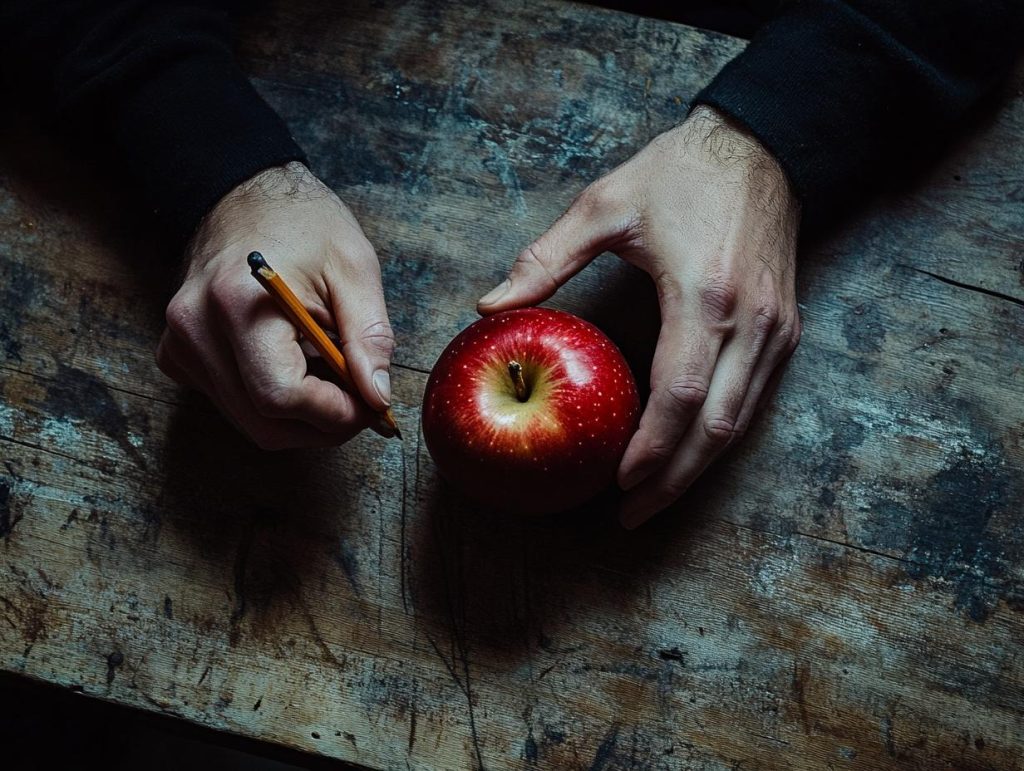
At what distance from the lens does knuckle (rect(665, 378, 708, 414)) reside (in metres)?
0.98

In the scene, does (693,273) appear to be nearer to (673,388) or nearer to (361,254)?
(673,388)

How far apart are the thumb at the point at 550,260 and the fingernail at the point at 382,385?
165 millimetres

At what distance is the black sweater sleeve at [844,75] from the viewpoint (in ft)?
3.60

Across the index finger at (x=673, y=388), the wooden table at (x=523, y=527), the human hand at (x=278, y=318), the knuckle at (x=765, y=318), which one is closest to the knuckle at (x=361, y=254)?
the human hand at (x=278, y=318)

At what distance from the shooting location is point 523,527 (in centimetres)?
111

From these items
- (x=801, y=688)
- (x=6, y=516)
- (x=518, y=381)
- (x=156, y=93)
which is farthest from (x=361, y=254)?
(x=801, y=688)

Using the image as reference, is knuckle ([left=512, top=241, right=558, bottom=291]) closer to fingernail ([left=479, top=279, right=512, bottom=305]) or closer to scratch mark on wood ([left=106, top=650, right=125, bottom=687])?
fingernail ([left=479, top=279, right=512, bottom=305])

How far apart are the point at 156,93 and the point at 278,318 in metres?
0.41

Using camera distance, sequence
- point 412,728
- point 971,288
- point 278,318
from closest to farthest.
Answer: point 278,318 < point 412,728 < point 971,288

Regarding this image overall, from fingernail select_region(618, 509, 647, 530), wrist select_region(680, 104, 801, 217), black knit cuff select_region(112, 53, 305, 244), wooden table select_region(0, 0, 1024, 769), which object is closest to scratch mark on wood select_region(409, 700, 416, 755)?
wooden table select_region(0, 0, 1024, 769)

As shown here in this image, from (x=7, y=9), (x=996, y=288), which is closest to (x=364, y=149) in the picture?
(x=7, y=9)

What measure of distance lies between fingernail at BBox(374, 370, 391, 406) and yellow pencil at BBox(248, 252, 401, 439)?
0.02 metres

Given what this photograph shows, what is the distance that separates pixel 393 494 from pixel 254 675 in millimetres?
292

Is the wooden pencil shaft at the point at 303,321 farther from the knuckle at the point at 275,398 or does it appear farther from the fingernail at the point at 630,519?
the fingernail at the point at 630,519
